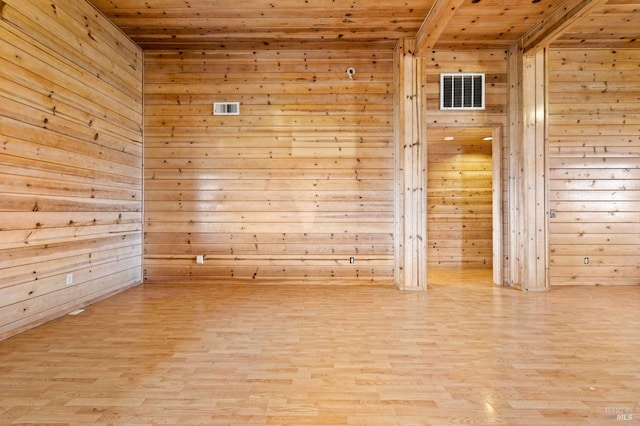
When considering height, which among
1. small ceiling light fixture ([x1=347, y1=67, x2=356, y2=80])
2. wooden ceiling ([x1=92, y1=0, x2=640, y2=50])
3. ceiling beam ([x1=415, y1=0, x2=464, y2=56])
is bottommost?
small ceiling light fixture ([x1=347, y1=67, x2=356, y2=80])

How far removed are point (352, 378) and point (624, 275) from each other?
477 cm

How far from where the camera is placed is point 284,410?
1.75 m

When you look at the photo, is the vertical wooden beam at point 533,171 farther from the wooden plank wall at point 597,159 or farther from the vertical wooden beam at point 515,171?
the wooden plank wall at point 597,159

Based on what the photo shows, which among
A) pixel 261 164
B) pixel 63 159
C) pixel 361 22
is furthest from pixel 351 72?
pixel 63 159

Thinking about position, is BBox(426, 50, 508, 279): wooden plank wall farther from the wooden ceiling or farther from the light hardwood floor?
the light hardwood floor

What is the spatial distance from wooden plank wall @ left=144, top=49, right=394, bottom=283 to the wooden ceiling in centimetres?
43

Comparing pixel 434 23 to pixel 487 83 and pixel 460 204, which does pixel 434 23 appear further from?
pixel 460 204

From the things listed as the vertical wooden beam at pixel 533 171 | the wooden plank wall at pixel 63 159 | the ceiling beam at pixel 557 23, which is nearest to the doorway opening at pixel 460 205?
the vertical wooden beam at pixel 533 171

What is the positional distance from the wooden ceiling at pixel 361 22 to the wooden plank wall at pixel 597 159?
351 mm

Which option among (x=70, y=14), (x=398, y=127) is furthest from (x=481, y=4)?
(x=70, y=14)

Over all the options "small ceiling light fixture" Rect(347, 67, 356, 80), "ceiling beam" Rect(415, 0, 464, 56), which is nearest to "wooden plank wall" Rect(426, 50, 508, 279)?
"ceiling beam" Rect(415, 0, 464, 56)

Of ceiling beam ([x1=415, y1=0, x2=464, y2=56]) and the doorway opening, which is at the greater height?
ceiling beam ([x1=415, y1=0, x2=464, y2=56])

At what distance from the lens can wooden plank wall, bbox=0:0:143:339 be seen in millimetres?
2805

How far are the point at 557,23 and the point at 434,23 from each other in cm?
141
